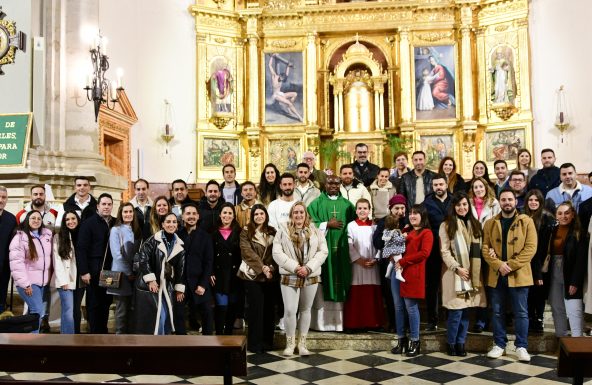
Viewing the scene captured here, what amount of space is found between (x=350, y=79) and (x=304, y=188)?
7509 millimetres

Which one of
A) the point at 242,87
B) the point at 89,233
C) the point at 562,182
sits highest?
the point at 242,87

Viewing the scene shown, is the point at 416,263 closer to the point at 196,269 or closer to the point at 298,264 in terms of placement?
the point at 298,264

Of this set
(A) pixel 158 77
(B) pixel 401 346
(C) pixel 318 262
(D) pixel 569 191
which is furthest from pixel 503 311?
(A) pixel 158 77

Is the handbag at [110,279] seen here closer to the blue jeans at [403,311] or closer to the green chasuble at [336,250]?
the green chasuble at [336,250]

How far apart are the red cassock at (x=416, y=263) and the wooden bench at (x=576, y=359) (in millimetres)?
2489

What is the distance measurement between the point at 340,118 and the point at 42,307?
29.3 ft

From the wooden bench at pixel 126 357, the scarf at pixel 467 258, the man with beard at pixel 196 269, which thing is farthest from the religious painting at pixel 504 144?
the wooden bench at pixel 126 357

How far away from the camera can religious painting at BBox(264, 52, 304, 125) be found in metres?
13.5

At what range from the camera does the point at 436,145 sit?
13.0 metres

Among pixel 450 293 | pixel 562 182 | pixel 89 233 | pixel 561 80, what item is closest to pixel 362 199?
pixel 450 293

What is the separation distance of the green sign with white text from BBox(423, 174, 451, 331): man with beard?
501 centimetres

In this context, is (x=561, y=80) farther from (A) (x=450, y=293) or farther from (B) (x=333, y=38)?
(A) (x=450, y=293)

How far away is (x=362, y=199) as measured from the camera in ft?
19.4

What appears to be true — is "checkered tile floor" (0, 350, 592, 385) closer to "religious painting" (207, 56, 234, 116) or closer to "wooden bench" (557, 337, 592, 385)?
"wooden bench" (557, 337, 592, 385)
